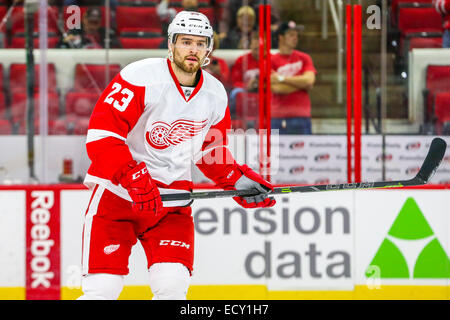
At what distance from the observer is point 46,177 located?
452 cm

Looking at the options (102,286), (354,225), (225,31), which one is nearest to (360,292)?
(354,225)

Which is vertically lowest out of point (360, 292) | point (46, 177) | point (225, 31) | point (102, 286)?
point (360, 292)

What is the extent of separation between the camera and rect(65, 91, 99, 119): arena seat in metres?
4.48

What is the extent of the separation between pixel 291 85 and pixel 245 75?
0.23m

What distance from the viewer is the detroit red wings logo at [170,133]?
334 cm

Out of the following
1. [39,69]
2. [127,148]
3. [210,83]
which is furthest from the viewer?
[39,69]

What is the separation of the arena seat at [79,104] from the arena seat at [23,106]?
0.17ft

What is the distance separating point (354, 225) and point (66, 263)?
1389 mm

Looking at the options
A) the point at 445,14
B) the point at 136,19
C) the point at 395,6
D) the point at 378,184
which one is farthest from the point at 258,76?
the point at 378,184

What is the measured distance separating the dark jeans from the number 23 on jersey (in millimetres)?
1397

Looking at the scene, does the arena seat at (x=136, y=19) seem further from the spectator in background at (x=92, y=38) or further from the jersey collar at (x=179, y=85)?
the jersey collar at (x=179, y=85)

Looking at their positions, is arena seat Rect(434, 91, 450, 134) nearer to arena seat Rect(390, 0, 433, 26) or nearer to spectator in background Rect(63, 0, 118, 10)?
arena seat Rect(390, 0, 433, 26)

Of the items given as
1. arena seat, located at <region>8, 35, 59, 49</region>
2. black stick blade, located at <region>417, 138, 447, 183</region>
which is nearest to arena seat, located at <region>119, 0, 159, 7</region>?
arena seat, located at <region>8, 35, 59, 49</region>
